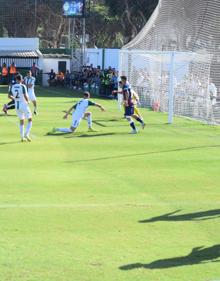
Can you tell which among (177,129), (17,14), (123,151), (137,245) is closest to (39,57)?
(17,14)

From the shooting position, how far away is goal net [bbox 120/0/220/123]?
2709 cm

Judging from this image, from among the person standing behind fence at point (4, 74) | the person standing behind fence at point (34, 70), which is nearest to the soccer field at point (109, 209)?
the person standing behind fence at point (34, 70)

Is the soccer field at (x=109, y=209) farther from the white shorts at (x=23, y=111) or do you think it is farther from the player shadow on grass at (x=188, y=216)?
the white shorts at (x=23, y=111)

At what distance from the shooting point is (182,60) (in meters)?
28.2

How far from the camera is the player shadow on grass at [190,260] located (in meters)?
7.40

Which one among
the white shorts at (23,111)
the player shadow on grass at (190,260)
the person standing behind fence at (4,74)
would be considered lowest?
the person standing behind fence at (4,74)

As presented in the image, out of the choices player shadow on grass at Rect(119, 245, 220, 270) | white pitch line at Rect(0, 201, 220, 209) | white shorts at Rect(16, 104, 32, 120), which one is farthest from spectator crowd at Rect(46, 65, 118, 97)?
player shadow on grass at Rect(119, 245, 220, 270)

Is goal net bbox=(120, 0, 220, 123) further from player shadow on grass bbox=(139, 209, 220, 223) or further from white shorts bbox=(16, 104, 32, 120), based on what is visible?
player shadow on grass bbox=(139, 209, 220, 223)

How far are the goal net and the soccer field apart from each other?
7.88 meters

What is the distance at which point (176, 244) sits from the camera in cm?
832

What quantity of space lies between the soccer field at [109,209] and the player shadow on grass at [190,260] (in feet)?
0.04

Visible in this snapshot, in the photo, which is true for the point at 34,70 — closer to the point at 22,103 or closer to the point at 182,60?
the point at 182,60

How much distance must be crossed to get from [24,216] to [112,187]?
9.05ft

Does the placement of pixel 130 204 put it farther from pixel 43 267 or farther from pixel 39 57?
pixel 39 57
